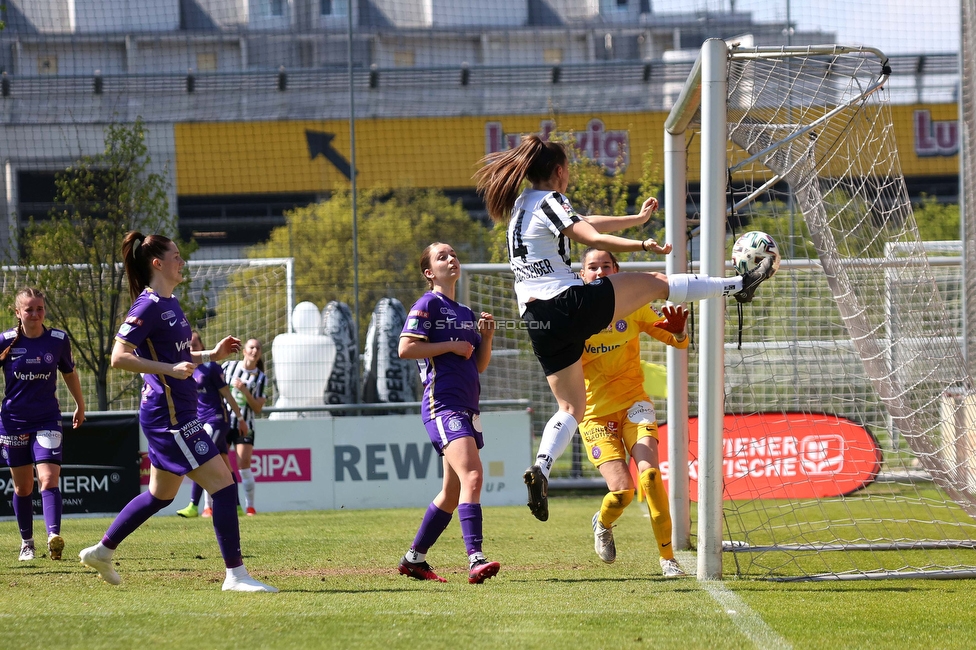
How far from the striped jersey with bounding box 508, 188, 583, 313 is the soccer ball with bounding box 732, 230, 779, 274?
39.3 inches

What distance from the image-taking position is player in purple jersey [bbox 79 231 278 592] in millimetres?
5578

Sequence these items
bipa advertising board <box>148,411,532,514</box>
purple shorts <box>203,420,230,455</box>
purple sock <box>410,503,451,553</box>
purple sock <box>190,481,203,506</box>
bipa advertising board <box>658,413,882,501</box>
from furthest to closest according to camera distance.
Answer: bipa advertising board <box>148,411,532,514</box>, purple sock <box>190,481,203,506</box>, purple shorts <box>203,420,230,455</box>, bipa advertising board <box>658,413,882,501</box>, purple sock <box>410,503,451,553</box>

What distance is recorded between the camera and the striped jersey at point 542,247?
5406 millimetres

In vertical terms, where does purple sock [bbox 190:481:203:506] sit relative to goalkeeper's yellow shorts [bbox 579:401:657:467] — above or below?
below

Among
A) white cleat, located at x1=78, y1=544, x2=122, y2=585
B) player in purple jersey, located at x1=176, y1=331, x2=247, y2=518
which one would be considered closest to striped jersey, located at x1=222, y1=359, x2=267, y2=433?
player in purple jersey, located at x1=176, y1=331, x2=247, y2=518

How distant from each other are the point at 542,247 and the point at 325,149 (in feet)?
58.6

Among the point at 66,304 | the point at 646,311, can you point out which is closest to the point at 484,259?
the point at 66,304

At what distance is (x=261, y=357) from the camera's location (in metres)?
12.1

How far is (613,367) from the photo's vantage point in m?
6.71

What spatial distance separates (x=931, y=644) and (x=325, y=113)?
771 inches

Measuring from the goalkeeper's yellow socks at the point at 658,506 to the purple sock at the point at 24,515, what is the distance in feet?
15.2

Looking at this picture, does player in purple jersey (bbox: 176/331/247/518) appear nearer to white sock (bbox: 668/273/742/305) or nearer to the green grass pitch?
the green grass pitch

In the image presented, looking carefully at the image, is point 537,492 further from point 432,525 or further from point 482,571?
point 432,525

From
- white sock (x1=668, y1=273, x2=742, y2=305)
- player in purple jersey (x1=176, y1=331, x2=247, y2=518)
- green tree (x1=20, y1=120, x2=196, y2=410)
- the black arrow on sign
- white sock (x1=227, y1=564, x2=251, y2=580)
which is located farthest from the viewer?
the black arrow on sign
